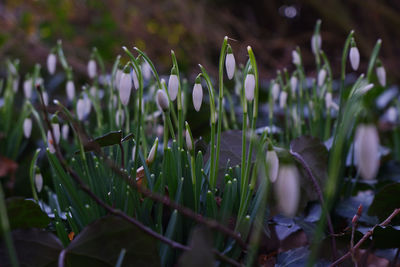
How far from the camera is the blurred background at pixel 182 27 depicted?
11.0ft

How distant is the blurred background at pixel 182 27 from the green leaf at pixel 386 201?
224 cm

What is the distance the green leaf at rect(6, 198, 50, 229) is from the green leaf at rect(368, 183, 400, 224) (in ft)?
2.28

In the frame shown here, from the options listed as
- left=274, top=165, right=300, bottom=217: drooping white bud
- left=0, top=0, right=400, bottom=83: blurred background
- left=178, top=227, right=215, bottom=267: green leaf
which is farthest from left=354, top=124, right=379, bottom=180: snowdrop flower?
left=0, top=0, right=400, bottom=83: blurred background

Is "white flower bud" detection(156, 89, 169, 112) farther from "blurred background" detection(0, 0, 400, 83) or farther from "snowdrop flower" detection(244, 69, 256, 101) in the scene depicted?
"blurred background" detection(0, 0, 400, 83)

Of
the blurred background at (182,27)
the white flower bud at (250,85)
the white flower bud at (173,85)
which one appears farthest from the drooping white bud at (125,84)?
the blurred background at (182,27)

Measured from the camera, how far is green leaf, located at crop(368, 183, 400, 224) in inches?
36.4

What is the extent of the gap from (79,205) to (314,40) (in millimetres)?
866

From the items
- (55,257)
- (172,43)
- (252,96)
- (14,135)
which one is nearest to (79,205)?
(55,257)

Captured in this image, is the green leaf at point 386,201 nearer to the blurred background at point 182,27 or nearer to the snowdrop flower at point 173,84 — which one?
the snowdrop flower at point 173,84

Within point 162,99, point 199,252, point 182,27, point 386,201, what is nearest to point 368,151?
point 199,252

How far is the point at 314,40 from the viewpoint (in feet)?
4.21

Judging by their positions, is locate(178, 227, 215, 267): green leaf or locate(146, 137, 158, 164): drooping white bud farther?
locate(146, 137, 158, 164): drooping white bud

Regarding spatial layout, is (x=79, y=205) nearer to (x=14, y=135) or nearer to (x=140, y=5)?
(x=14, y=135)

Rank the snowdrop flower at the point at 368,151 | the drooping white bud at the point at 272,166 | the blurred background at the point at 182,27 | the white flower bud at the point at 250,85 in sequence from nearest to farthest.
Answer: the snowdrop flower at the point at 368,151 → the drooping white bud at the point at 272,166 → the white flower bud at the point at 250,85 → the blurred background at the point at 182,27
